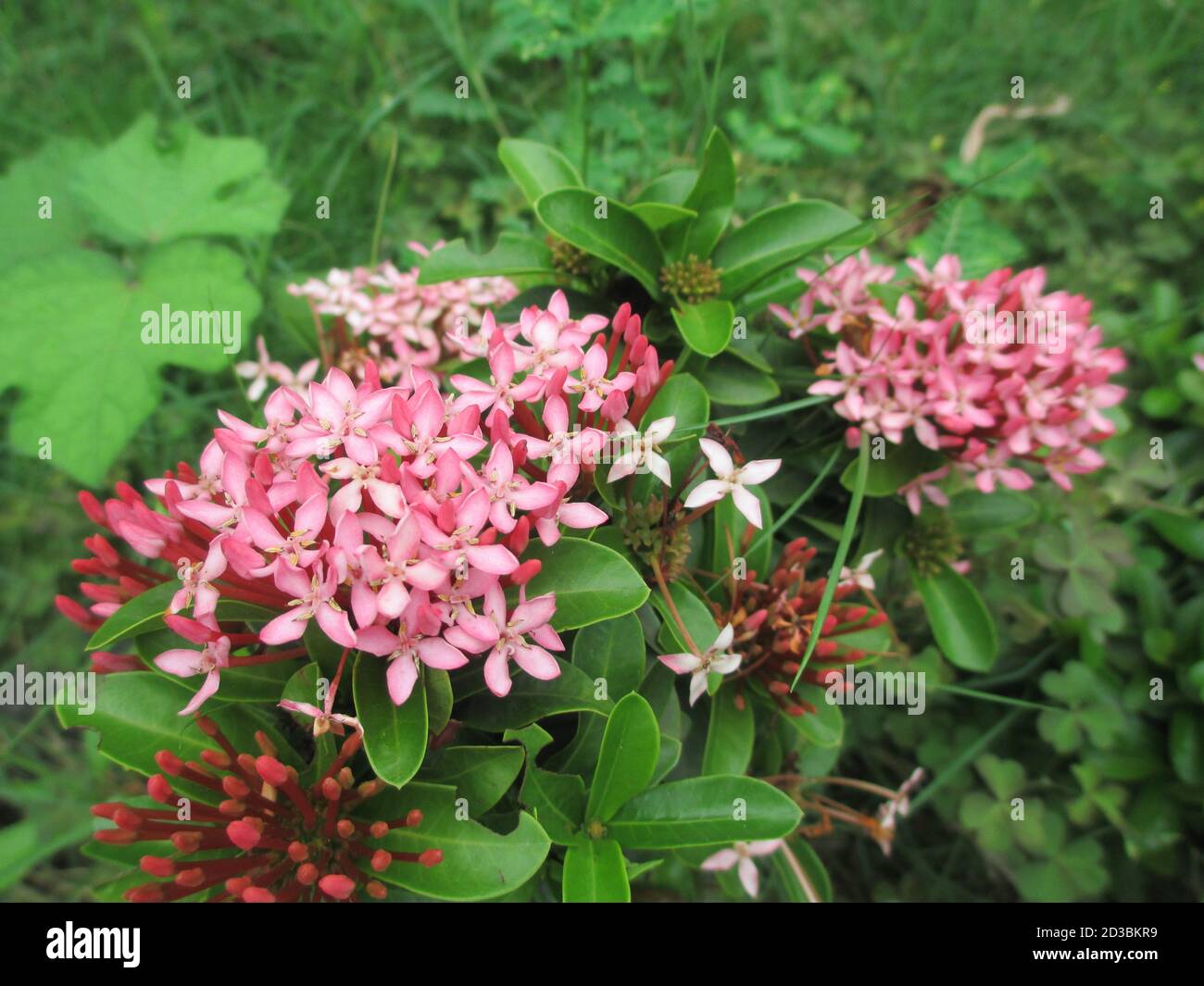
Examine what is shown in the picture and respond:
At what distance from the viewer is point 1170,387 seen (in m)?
2.70

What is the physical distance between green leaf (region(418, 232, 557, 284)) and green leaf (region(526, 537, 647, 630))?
668 mm

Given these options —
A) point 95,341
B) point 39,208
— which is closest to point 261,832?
point 95,341

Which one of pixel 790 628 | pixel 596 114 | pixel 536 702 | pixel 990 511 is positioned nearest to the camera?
pixel 536 702

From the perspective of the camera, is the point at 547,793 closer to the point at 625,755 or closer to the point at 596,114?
the point at 625,755

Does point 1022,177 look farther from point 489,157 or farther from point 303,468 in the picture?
point 303,468

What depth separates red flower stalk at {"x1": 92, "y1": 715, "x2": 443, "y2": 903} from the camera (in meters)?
1.25

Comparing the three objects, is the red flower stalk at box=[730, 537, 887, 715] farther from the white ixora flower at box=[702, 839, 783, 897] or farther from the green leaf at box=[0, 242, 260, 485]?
the green leaf at box=[0, 242, 260, 485]

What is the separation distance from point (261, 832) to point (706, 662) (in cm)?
76

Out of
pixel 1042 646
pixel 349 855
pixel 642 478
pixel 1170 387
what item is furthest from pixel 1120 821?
pixel 349 855

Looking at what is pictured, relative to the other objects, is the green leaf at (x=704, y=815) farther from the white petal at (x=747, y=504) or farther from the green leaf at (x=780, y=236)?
the green leaf at (x=780, y=236)

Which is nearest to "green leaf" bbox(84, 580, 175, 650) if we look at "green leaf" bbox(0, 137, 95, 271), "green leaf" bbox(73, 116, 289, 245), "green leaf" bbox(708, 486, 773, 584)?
"green leaf" bbox(708, 486, 773, 584)

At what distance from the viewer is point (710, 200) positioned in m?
1.80

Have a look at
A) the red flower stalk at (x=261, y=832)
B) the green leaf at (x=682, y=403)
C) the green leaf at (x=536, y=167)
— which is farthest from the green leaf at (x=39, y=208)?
the green leaf at (x=682, y=403)
